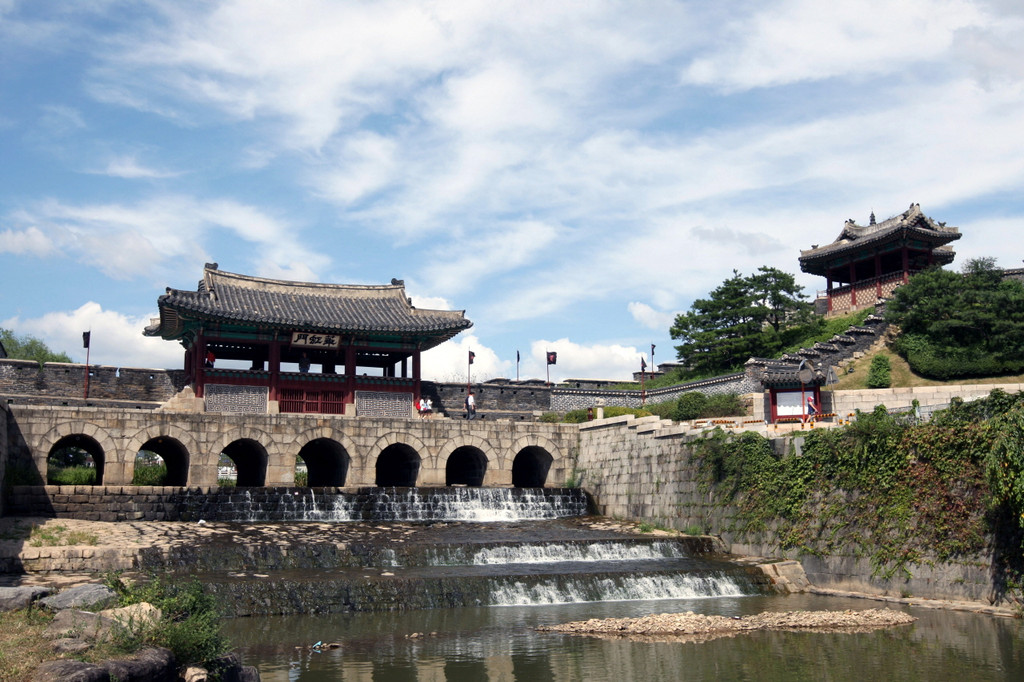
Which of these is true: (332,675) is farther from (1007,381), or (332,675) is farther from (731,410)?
(1007,381)

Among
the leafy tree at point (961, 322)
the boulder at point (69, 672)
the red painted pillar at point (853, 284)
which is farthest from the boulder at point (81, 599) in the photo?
the red painted pillar at point (853, 284)

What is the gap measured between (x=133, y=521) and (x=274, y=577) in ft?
25.1

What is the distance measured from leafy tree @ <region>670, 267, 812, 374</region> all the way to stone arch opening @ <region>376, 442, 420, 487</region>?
60.3ft

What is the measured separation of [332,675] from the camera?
12.6 meters

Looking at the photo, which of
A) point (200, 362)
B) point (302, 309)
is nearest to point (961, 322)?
point (302, 309)

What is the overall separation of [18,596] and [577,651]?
817cm

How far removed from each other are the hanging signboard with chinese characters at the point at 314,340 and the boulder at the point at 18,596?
74.0ft

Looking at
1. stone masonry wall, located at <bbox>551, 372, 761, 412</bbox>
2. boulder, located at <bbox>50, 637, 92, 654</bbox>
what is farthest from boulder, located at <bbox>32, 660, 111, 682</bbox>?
stone masonry wall, located at <bbox>551, 372, 761, 412</bbox>

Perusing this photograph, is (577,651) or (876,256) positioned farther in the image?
(876,256)

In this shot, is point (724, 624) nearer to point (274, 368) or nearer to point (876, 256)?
point (274, 368)

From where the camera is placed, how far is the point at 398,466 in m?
33.8

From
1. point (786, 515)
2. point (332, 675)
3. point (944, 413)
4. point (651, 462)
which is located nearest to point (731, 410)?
point (651, 462)

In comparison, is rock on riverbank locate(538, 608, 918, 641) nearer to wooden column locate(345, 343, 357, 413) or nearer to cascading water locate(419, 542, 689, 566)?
cascading water locate(419, 542, 689, 566)

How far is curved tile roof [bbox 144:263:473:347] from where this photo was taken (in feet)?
105
